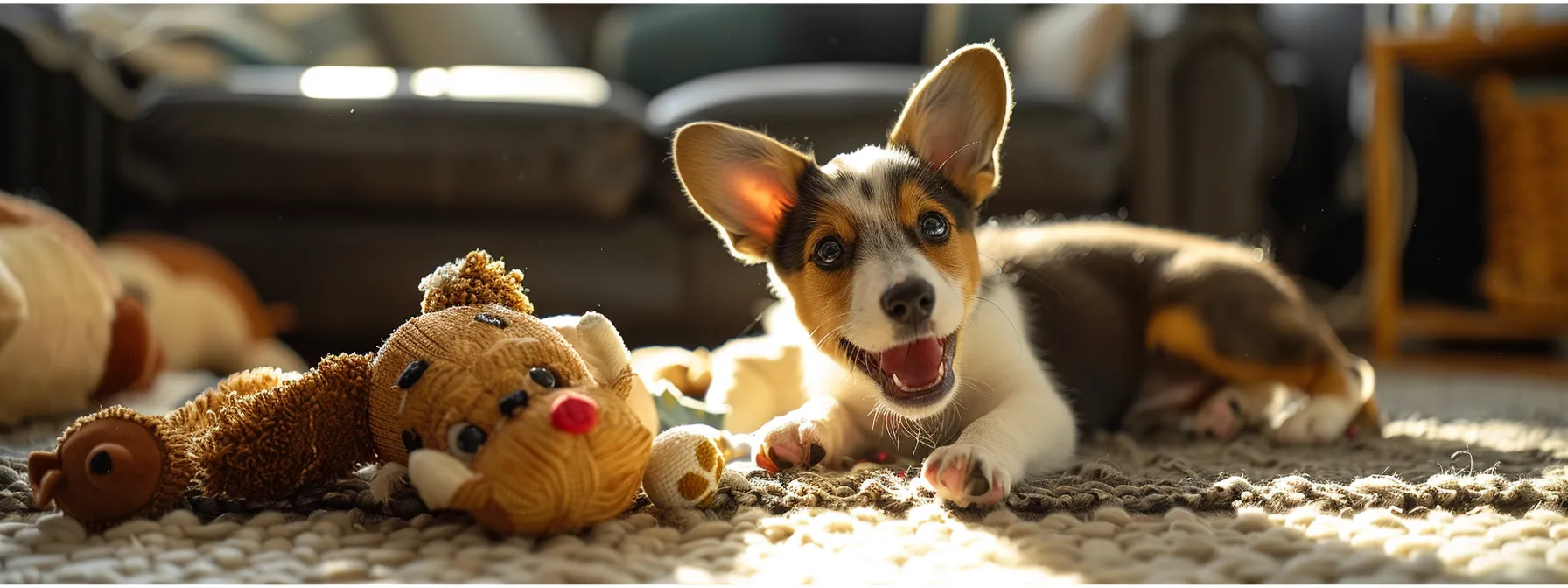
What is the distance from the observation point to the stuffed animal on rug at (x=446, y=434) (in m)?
1.01

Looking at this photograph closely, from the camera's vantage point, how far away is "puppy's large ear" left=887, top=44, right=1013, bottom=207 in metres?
1.50

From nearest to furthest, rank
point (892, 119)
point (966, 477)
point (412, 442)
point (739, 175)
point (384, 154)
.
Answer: point (412, 442), point (966, 477), point (739, 175), point (892, 119), point (384, 154)

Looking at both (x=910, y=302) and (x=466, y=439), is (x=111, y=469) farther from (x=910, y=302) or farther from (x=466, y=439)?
(x=910, y=302)

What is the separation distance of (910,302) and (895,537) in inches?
11.7

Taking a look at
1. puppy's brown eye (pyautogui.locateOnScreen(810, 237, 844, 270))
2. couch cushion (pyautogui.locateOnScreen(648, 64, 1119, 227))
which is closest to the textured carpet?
puppy's brown eye (pyautogui.locateOnScreen(810, 237, 844, 270))

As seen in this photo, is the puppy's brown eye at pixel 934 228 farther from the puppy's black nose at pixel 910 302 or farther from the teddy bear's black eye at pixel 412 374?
the teddy bear's black eye at pixel 412 374

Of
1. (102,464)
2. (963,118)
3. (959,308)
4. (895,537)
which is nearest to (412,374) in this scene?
(102,464)

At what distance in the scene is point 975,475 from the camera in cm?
122

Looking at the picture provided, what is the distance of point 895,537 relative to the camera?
3.67ft

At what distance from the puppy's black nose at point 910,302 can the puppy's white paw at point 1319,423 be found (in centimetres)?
80

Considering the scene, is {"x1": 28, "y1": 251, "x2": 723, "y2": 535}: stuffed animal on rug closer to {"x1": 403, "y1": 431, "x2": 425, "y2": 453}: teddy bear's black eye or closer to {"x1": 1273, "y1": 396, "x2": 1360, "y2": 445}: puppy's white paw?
{"x1": 403, "y1": 431, "x2": 425, "y2": 453}: teddy bear's black eye

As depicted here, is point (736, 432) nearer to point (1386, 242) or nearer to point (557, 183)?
point (557, 183)

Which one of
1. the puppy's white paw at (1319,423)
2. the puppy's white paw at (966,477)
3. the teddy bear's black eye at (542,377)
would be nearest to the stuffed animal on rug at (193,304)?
the teddy bear's black eye at (542,377)

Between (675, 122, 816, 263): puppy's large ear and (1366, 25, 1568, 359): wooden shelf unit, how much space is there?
8.24ft
